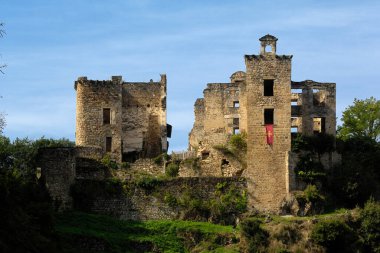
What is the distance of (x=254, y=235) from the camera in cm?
5447

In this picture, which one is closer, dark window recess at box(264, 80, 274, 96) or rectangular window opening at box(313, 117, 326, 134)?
dark window recess at box(264, 80, 274, 96)

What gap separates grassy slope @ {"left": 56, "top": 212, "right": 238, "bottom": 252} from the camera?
52656mm

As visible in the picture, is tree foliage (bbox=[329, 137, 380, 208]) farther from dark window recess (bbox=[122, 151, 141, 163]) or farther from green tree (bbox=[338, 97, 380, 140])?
dark window recess (bbox=[122, 151, 141, 163])

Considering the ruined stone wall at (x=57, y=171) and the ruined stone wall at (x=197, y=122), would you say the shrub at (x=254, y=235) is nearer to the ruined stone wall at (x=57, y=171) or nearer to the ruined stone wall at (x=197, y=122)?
the ruined stone wall at (x=57, y=171)

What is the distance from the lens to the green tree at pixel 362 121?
67.5 metres

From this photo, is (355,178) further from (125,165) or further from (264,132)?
(125,165)

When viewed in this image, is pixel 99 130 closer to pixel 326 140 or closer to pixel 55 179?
A: pixel 55 179

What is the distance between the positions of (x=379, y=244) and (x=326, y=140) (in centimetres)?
813

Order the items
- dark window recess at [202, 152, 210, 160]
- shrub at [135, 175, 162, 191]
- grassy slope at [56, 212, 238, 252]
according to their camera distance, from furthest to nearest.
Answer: dark window recess at [202, 152, 210, 160]
shrub at [135, 175, 162, 191]
grassy slope at [56, 212, 238, 252]

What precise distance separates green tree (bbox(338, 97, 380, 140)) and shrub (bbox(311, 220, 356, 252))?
43.6 feet

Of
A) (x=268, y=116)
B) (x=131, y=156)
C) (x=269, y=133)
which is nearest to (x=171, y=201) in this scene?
(x=269, y=133)

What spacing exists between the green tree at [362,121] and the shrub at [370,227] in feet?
38.1

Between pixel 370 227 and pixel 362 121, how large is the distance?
531 inches

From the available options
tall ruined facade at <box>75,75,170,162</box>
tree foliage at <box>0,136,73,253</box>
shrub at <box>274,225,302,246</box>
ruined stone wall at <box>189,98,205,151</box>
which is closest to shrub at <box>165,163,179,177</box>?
tall ruined facade at <box>75,75,170,162</box>
